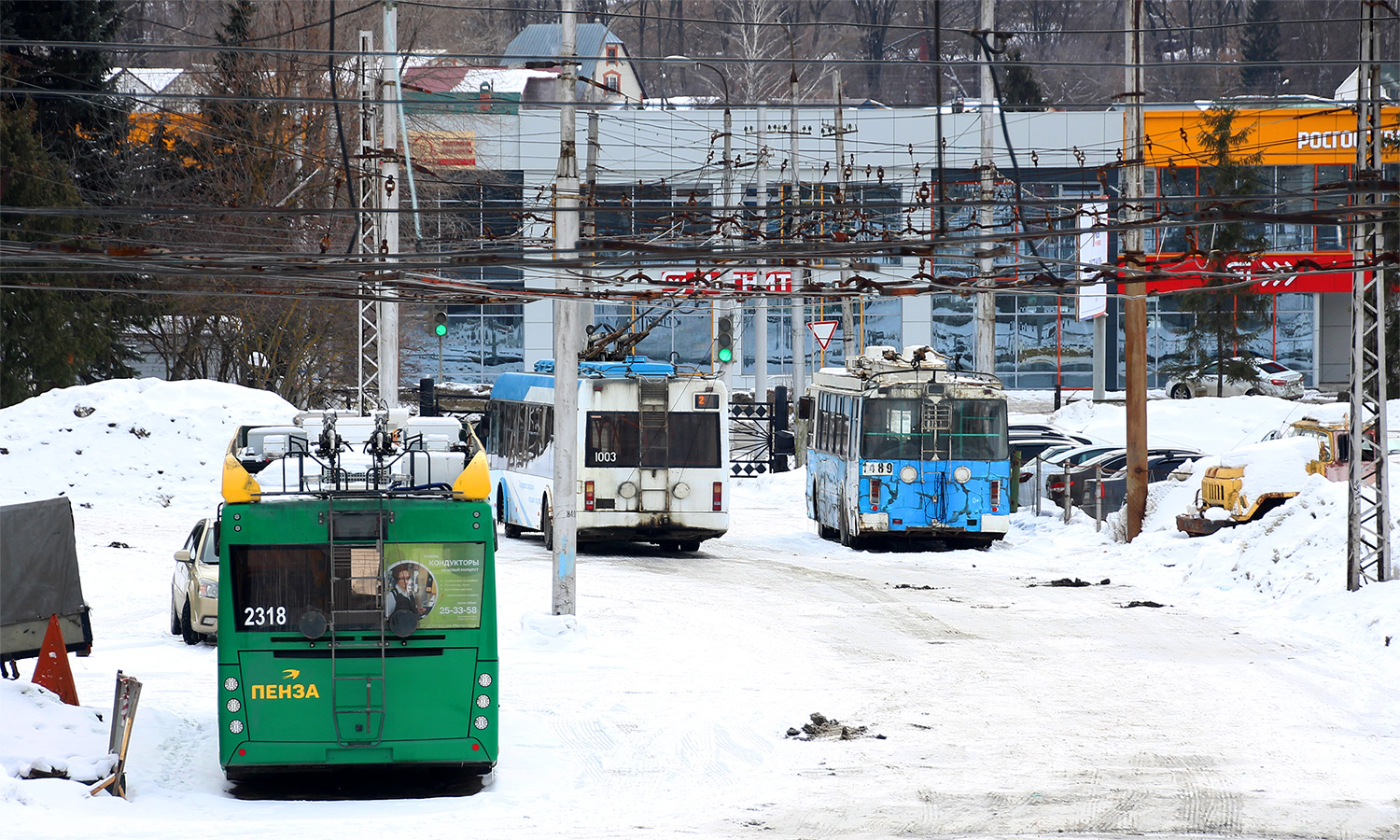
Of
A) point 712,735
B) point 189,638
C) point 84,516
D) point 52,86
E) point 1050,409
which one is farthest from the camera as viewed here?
point 1050,409

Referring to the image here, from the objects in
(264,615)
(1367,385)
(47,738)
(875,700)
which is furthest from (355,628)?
(1367,385)

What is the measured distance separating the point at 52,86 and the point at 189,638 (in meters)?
→ 27.6

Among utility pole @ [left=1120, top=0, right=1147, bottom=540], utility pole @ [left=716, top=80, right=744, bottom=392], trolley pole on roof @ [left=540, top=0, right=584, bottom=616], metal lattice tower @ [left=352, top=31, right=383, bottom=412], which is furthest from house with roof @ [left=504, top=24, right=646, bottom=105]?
trolley pole on roof @ [left=540, top=0, right=584, bottom=616]

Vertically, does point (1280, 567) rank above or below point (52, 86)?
below

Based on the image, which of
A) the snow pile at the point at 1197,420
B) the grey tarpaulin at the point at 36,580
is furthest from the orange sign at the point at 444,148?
the grey tarpaulin at the point at 36,580

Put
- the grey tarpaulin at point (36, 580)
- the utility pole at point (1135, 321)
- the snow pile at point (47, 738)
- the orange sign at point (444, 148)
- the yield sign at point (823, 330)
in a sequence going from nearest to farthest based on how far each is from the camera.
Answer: the snow pile at point (47, 738) < the grey tarpaulin at point (36, 580) < the utility pole at point (1135, 321) < the yield sign at point (823, 330) < the orange sign at point (444, 148)

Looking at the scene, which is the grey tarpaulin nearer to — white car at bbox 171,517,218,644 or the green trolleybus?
white car at bbox 171,517,218,644

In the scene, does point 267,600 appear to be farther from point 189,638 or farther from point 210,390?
point 210,390

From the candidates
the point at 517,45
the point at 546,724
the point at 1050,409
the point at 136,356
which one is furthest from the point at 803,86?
the point at 546,724

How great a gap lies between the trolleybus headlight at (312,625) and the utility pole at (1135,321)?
46.9 feet

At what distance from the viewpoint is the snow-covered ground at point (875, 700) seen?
9.45 m

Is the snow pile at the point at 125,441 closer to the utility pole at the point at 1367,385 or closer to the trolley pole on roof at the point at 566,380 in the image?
the trolley pole on roof at the point at 566,380

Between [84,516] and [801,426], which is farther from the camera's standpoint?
[801,426]

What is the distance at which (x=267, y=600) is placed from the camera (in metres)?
10.1
